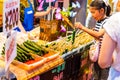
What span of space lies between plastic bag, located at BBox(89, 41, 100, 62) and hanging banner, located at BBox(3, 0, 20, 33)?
1642 mm

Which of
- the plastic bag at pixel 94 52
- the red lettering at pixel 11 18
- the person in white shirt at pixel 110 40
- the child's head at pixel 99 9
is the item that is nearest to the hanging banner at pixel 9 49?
the red lettering at pixel 11 18

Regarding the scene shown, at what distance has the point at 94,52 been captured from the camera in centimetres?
347

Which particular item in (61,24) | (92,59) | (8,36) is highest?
(8,36)

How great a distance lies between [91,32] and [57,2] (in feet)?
3.25

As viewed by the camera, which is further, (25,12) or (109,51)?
(25,12)

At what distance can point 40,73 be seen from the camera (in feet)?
8.21

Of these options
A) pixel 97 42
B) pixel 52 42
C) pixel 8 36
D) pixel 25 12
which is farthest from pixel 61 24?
pixel 8 36

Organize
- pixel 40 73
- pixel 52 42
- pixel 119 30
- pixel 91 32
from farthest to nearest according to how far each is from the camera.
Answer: pixel 91 32 → pixel 52 42 → pixel 40 73 → pixel 119 30

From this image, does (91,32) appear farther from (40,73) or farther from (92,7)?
(40,73)

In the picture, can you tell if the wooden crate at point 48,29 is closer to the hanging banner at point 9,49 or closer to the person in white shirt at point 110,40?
the hanging banner at point 9,49

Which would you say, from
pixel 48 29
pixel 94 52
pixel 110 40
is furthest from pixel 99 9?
pixel 110 40

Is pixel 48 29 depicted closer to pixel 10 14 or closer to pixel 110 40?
pixel 10 14

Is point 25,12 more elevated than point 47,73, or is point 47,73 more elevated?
point 25,12

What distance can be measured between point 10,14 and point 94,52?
177 centimetres
